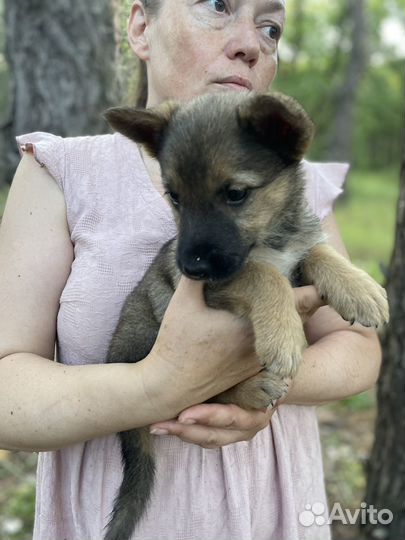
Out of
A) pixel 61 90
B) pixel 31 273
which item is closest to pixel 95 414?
pixel 31 273

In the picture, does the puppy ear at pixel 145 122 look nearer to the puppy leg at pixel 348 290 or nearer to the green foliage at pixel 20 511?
the puppy leg at pixel 348 290

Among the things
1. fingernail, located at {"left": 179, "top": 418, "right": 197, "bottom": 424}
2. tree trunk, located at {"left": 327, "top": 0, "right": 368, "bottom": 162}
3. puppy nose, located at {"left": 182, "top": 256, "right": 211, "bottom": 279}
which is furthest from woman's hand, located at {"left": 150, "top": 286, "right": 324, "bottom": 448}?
tree trunk, located at {"left": 327, "top": 0, "right": 368, "bottom": 162}

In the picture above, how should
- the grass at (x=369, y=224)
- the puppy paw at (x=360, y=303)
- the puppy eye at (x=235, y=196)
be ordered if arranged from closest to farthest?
1. the puppy eye at (x=235, y=196)
2. the puppy paw at (x=360, y=303)
3. the grass at (x=369, y=224)

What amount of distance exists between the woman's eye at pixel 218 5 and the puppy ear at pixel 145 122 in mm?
399

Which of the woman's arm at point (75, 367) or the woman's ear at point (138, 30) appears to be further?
the woman's ear at point (138, 30)

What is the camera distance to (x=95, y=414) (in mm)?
2082

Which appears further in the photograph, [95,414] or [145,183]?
[145,183]

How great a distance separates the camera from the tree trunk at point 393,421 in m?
3.53

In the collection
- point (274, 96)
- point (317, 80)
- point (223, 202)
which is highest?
point (274, 96)

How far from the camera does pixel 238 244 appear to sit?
2.13m

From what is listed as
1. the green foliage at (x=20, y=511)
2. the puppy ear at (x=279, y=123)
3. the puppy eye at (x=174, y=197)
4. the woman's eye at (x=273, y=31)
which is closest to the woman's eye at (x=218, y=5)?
the woman's eye at (x=273, y=31)

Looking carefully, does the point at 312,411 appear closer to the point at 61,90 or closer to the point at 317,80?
the point at 61,90

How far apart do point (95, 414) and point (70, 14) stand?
236 centimetres

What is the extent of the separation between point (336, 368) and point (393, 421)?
4.66 feet
